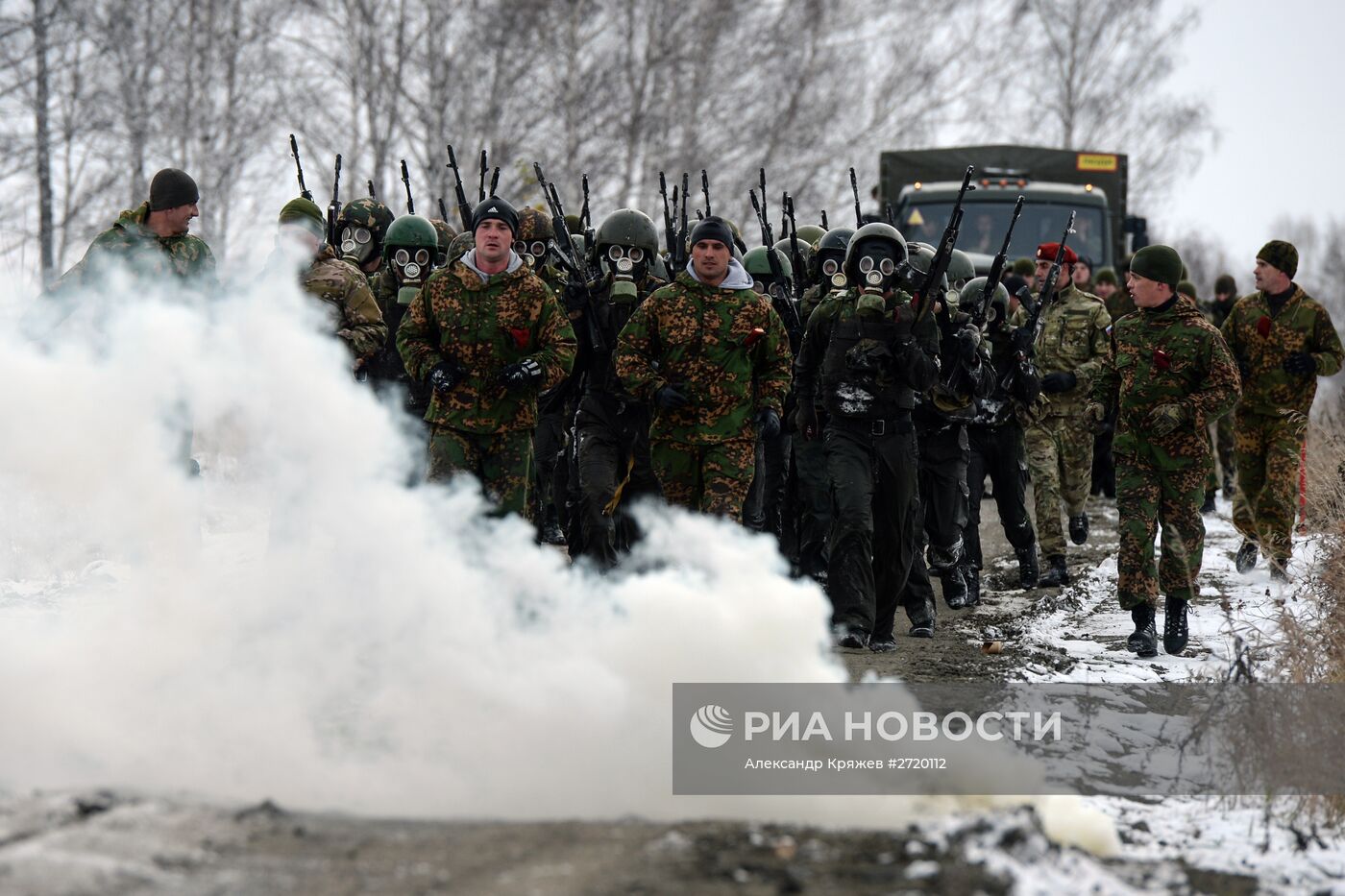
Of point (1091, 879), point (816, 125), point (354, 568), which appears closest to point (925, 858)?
point (1091, 879)

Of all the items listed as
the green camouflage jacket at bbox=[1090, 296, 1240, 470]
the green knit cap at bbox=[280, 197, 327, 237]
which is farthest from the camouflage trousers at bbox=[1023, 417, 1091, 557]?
the green knit cap at bbox=[280, 197, 327, 237]

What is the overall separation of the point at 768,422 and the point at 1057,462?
3840 millimetres

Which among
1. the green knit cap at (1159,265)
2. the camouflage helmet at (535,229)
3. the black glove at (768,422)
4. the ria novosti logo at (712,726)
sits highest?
the camouflage helmet at (535,229)

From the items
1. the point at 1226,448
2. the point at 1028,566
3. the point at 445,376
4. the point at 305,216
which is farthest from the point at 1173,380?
the point at 1226,448

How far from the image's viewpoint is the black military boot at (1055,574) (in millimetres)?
10203

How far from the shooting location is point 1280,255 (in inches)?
375

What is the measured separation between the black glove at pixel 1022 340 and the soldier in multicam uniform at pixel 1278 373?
5.00 feet

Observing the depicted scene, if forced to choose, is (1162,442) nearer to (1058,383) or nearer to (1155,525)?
(1155,525)

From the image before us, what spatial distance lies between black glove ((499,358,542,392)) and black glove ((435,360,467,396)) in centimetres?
23

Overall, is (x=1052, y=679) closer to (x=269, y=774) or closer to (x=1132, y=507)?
(x=1132, y=507)

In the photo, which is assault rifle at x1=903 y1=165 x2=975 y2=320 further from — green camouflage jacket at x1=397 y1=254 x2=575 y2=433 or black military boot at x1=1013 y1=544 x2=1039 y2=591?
black military boot at x1=1013 y1=544 x2=1039 y2=591

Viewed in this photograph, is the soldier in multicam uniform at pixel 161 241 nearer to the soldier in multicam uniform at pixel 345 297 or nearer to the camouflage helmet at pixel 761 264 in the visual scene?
the soldier in multicam uniform at pixel 345 297

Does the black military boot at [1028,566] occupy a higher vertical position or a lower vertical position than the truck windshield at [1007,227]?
lower

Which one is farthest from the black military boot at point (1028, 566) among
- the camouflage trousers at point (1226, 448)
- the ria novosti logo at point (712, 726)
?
the ria novosti logo at point (712, 726)
